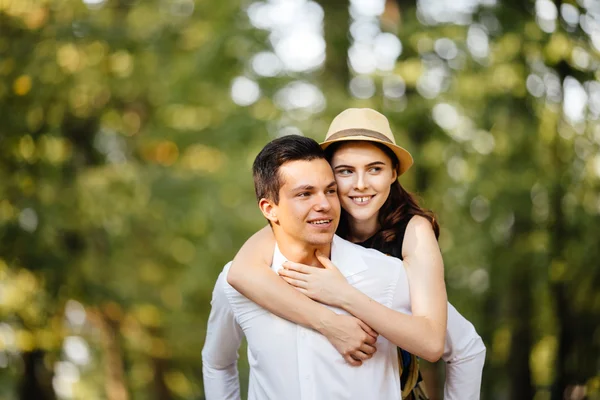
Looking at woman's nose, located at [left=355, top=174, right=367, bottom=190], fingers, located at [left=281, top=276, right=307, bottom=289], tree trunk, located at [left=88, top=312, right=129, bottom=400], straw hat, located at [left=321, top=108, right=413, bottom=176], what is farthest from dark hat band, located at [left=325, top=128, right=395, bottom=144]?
tree trunk, located at [left=88, top=312, right=129, bottom=400]

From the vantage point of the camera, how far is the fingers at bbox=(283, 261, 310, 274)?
2812 millimetres

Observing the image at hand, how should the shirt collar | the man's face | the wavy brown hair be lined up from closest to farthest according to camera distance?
the man's face → the shirt collar → the wavy brown hair

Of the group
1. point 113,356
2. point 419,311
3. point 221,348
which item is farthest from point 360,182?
point 113,356

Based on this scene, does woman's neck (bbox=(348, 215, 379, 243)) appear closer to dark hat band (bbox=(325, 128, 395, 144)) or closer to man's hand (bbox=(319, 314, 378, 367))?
dark hat band (bbox=(325, 128, 395, 144))

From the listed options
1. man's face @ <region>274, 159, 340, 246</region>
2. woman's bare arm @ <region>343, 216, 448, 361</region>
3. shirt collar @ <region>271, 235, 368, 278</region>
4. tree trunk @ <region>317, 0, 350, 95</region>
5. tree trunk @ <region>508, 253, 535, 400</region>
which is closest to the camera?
woman's bare arm @ <region>343, 216, 448, 361</region>

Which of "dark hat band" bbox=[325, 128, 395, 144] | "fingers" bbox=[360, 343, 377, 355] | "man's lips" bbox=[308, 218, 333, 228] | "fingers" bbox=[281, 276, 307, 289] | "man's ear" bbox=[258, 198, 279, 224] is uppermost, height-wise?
"dark hat band" bbox=[325, 128, 395, 144]

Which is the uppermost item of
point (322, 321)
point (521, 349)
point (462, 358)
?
point (322, 321)

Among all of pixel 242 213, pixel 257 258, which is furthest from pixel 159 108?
pixel 257 258

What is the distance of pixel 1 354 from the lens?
10492 mm

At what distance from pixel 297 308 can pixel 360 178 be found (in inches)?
24.2

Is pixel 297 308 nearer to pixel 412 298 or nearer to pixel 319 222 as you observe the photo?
pixel 319 222

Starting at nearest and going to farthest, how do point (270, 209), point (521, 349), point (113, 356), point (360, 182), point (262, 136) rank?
point (270, 209) → point (360, 182) → point (262, 136) → point (521, 349) → point (113, 356)

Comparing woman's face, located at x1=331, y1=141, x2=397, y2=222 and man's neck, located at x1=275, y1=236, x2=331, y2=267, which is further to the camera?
woman's face, located at x1=331, y1=141, x2=397, y2=222

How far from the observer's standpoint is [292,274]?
283 centimetres
